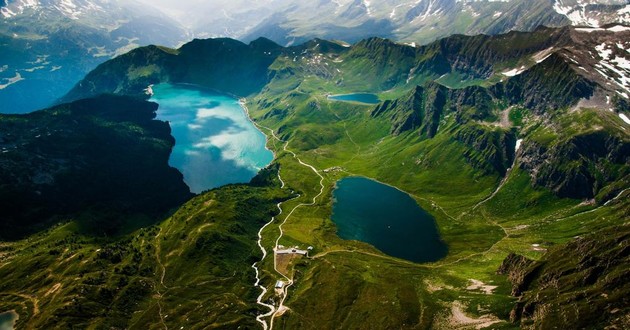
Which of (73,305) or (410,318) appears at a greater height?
(73,305)

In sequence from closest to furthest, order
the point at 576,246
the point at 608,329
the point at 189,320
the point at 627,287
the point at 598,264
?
the point at 608,329 → the point at 627,287 → the point at 598,264 → the point at 576,246 → the point at 189,320

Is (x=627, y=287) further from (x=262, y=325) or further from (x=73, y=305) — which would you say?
(x=73, y=305)

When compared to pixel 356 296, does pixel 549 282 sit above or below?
above

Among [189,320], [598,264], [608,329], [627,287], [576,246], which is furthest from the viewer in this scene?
[189,320]

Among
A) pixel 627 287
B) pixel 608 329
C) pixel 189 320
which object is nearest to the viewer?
pixel 608 329

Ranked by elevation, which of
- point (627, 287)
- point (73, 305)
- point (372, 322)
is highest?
point (627, 287)

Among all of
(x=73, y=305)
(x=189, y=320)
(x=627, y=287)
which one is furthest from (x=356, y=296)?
(x=73, y=305)

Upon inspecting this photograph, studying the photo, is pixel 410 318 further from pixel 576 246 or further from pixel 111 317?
Result: pixel 111 317

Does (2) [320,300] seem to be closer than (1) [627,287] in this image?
No

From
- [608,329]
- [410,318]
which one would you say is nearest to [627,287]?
[608,329]
